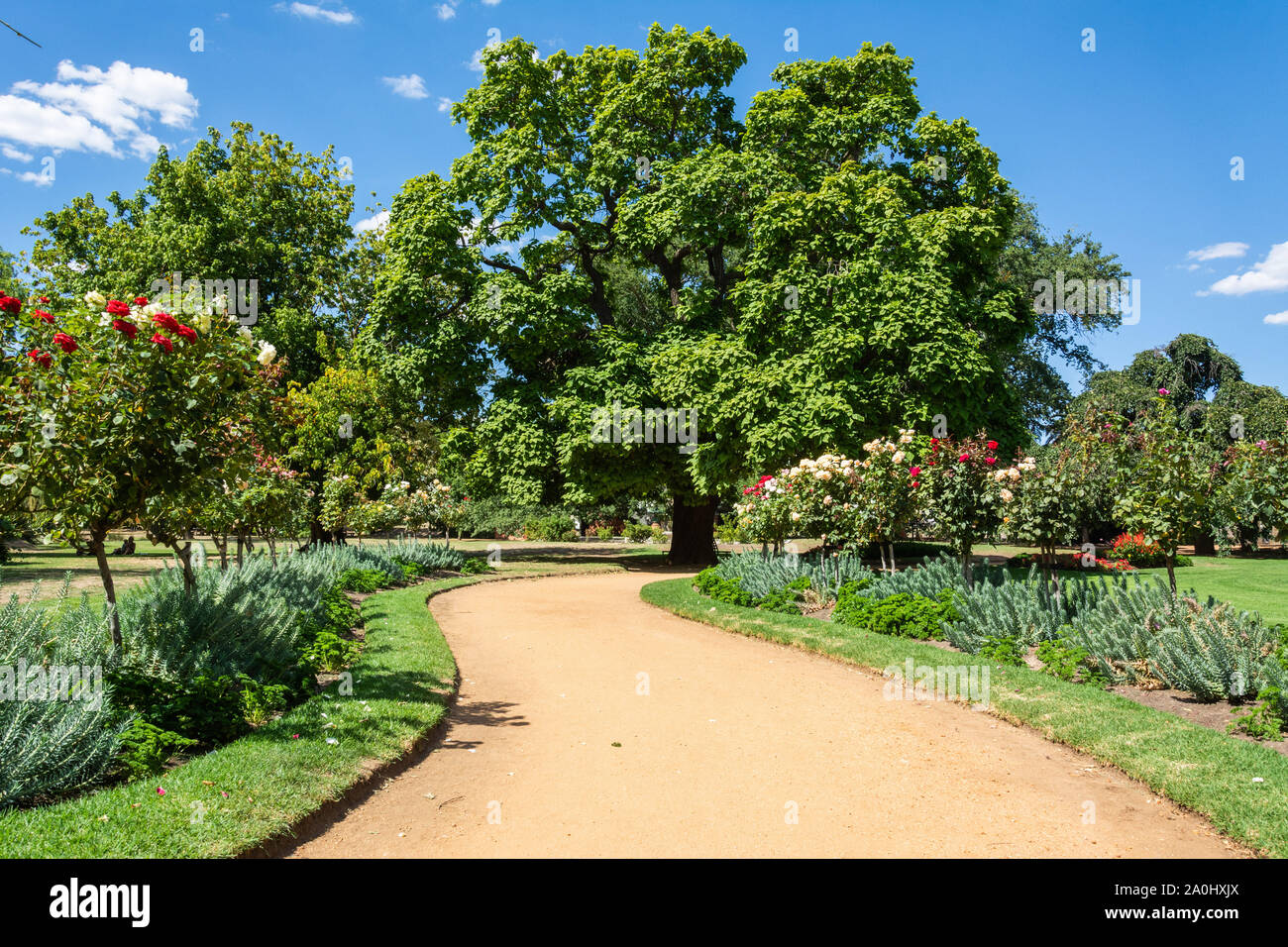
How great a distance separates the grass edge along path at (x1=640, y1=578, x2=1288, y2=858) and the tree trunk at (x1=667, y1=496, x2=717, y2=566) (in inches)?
633

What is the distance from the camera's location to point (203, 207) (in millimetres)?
27406

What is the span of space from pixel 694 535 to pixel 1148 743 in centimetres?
2061

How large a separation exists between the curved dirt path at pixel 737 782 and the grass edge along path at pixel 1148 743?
13 cm

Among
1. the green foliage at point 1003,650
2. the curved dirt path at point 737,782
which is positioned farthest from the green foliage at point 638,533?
the green foliage at point 1003,650

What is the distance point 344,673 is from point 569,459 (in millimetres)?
14875

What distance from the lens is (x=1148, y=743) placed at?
6.11 metres

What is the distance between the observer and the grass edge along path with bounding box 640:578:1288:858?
4.89 metres

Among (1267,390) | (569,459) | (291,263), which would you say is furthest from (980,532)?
(1267,390)

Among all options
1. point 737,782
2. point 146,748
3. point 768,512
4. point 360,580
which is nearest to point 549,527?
point 360,580

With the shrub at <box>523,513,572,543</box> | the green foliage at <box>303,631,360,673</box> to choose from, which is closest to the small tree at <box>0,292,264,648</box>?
the green foliage at <box>303,631,360,673</box>

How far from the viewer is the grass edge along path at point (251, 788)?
403 cm

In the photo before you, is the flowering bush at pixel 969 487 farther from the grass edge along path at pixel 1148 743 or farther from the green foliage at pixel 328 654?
the green foliage at pixel 328 654

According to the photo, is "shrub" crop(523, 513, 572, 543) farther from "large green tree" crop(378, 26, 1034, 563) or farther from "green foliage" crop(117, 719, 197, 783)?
"green foliage" crop(117, 719, 197, 783)
